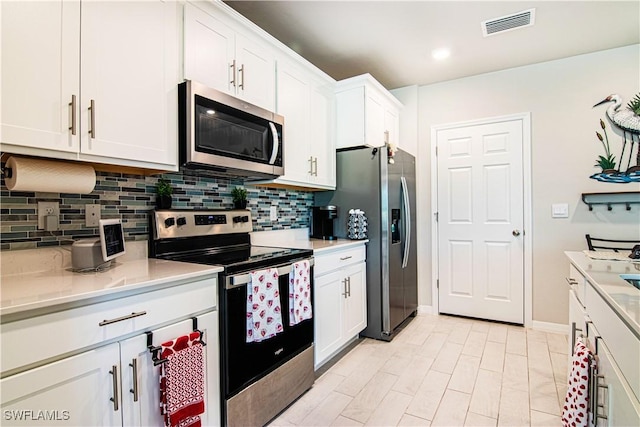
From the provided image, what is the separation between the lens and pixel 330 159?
2994 millimetres

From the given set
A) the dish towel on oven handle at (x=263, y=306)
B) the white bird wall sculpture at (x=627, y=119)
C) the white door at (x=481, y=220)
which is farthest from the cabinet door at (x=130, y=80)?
the white bird wall sculpture at (x=627, y=119)

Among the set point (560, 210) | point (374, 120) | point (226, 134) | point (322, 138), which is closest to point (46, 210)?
point (226, 134)

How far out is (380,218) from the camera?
2879mm

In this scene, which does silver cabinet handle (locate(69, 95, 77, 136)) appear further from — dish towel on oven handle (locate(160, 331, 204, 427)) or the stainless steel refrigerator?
the stainless steel refrigerator

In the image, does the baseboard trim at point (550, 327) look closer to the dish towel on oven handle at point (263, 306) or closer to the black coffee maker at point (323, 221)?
the black coffee maker at point (323, 221)

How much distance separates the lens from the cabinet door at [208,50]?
173cm

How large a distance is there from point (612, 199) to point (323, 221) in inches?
101

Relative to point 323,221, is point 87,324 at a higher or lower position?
lower

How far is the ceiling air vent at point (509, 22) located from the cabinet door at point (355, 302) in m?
2.17

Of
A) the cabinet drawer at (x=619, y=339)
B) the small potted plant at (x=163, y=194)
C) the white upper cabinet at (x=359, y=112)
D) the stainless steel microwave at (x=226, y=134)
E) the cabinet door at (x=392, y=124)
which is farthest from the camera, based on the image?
the cabinet door at (x=392, y=124)

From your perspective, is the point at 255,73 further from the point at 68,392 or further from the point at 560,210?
the point at 560,210

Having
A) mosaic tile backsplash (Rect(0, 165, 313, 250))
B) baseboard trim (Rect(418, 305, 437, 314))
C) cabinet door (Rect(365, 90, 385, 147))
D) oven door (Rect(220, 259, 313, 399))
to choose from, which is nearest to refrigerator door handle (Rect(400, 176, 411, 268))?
cabinet door (Rect(365, 90, 385, 147))

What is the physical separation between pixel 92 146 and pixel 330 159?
1960 mm

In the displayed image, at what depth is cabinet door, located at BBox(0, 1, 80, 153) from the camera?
1126 mm
